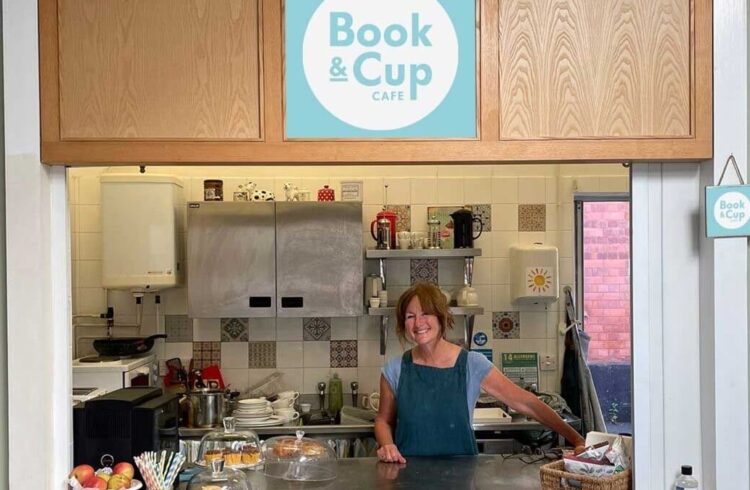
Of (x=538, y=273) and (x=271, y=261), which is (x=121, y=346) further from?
(x=538, y=273)

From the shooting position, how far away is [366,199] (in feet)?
16.2

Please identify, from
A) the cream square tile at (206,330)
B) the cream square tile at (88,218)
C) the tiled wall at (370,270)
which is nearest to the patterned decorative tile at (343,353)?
the tiled wall at (370,270)

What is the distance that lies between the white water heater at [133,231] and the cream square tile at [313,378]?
45.2 inches

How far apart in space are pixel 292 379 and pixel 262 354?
Answer: 265 mm

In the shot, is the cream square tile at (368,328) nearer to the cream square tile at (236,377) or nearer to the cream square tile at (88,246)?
the cream square tile at (236,377)

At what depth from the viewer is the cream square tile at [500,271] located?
4973mm

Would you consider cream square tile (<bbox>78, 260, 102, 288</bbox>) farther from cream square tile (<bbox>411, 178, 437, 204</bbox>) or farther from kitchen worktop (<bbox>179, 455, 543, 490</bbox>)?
kitchen worktop (<bbox>179, 455, 543, 490</bbox>)

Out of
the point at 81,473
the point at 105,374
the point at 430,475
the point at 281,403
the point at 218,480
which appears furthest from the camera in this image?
the point at 281,403

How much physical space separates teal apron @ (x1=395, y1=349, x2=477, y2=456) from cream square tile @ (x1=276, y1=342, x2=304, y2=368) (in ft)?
6.05

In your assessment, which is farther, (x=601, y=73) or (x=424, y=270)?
(x=424, y=270)

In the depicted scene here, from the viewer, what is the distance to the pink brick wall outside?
5102 millimetres

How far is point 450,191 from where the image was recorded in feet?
16.3

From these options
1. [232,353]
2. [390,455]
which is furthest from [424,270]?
[390,455]

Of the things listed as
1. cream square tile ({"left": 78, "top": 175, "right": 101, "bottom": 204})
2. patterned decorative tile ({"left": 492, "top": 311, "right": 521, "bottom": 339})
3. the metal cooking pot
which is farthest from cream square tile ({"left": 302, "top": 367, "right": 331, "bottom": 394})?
cream square tile ({"left": 78, "top": 175, "right": 101, "bottom": 204})
